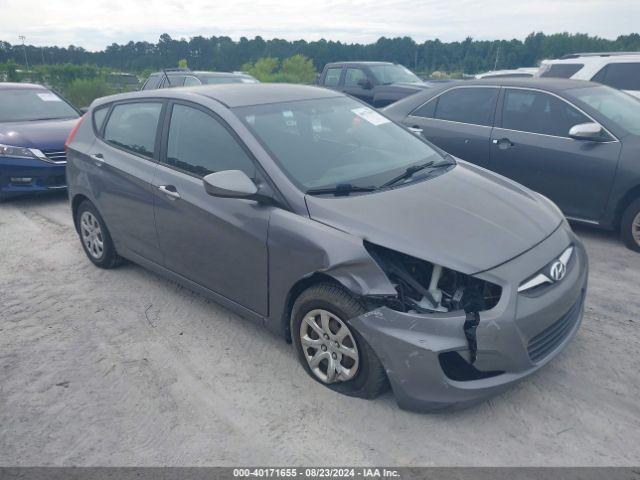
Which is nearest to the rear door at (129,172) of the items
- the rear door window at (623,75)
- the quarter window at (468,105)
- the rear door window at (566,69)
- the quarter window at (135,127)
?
the quarter window at (135,127)

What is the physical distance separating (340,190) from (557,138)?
330 cm

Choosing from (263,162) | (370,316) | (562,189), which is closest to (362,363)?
(370,316)

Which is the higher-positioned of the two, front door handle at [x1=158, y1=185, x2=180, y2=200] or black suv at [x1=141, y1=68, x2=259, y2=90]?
black suv at [x1=141, y1=68, x2=259, y2=90]

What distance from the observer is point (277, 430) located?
290 centimetres

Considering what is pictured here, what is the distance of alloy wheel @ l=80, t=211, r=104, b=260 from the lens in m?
5.01

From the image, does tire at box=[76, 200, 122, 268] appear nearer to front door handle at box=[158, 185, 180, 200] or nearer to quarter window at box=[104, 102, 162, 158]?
quarter window at box=[104, 102, 162, 158]

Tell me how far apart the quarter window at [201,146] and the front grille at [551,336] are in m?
1.91

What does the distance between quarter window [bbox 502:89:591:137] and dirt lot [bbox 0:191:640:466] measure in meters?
1.90

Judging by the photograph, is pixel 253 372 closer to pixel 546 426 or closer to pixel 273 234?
pixel 273 234

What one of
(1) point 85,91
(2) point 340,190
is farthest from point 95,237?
(1) point 85,91

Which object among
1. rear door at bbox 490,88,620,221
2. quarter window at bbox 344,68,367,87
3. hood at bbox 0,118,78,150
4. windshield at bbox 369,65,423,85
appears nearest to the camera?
rear door at bbox 490,88,620,221

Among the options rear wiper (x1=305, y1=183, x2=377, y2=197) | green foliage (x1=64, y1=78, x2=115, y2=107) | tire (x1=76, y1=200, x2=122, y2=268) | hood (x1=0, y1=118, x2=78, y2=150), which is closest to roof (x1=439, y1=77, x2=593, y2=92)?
rear wiper (x1=305, y1=183, x2=377, y2=197)

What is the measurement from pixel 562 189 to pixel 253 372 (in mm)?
3795

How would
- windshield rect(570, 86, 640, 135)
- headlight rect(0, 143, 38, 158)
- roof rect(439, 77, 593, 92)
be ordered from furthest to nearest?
1. headlight rect(0, 143, 38, 158)
2. roof rect(439, 77, 593, 92)
3. windshield rect(570, 86, 640, 135)
